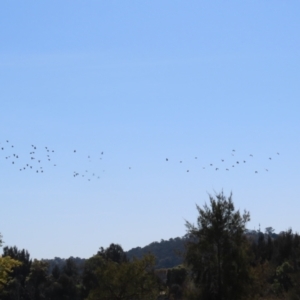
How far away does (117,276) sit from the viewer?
4247cm

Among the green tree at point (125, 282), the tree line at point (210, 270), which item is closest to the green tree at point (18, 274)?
the tree line at point (210, 270)

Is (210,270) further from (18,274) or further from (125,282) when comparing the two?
(18,274)

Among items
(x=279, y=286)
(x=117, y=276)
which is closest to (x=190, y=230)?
(x=117, y=276)

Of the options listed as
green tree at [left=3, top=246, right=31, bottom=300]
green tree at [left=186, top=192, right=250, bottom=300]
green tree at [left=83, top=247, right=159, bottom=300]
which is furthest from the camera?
green tree at [left=3, top=246, right=31, bottom=300]

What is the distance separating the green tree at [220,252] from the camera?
2831 cm

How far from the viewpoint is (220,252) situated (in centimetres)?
2877

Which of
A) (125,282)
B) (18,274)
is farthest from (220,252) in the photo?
(18,274)

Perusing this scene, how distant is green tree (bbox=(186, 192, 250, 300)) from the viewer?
1115 inches

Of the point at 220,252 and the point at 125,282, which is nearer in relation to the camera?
the point at 220,252

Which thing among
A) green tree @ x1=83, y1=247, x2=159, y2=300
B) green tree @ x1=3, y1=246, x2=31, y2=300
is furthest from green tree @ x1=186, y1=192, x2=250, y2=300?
green tree @ x1=3, y1=246, x2=31, y2=300

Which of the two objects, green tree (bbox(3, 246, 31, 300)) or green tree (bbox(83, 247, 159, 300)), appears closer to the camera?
green tree (bbox(83, 247, 159, 300))

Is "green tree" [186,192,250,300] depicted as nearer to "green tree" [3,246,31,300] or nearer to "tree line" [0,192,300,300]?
"tree line" [0,192,300,300]

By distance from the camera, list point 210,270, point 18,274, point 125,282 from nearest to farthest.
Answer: point 210,270 < point 125,282 < point 18,274

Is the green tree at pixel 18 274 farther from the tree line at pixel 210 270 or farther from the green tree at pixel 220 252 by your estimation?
the green tree at pixel 220 252
